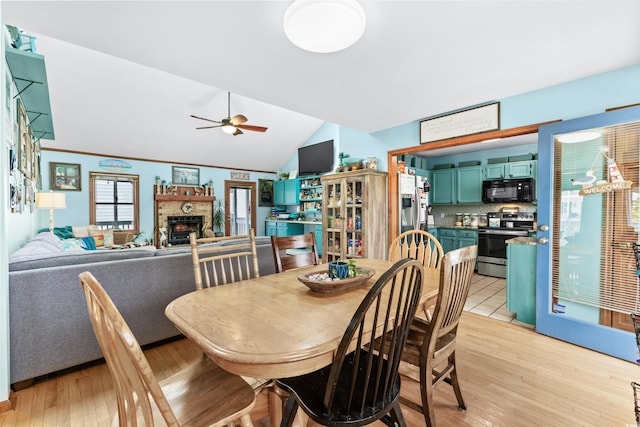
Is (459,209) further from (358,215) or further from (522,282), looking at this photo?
(522,282)

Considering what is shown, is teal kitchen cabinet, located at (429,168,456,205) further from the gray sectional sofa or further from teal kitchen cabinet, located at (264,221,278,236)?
the gray sectional sofa

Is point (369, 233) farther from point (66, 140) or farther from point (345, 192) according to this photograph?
point (66, 140)

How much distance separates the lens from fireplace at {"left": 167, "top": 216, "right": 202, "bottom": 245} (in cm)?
685

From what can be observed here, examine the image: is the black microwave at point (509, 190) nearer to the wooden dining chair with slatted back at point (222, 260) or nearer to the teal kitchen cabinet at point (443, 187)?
the teal kitchen cabinet at point (443, 187)

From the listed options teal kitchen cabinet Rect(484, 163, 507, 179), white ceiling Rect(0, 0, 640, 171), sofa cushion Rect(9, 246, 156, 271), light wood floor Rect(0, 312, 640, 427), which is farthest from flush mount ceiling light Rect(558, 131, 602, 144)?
sofa cushion Rect(9, 246, 156, 271)

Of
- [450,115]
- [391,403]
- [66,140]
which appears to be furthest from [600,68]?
[66,140]

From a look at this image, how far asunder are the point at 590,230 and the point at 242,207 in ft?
24.0

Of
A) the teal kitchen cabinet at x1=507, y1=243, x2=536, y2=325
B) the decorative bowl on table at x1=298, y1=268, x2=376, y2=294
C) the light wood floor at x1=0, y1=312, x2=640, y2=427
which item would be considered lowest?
the light wood floor at x1=0, y1=312, x2=640, y2=427

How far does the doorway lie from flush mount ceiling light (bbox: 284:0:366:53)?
665cm

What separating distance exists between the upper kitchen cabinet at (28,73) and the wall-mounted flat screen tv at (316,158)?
4.68 m

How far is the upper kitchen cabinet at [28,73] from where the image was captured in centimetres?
223

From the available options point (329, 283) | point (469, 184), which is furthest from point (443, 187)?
point (329, 283)

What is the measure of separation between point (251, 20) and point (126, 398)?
195cm

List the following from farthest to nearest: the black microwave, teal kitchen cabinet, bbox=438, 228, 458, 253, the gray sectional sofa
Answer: teal kitchen cabinet, bbox=438, 228, 458, 253 < the black microwave < the gray sectional sofa
